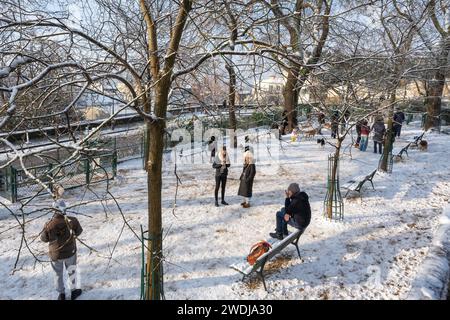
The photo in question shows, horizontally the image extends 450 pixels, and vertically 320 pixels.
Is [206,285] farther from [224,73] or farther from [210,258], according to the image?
[224,73]

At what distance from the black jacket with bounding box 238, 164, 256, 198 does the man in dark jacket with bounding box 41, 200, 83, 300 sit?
3973 millimetres

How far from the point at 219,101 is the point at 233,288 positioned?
2827mm

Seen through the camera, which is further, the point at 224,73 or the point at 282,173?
the point at 282,173

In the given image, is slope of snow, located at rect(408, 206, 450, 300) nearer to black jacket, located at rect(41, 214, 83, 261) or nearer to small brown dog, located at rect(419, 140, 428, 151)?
black jacket, located at rect(41, 214, 83, 261)

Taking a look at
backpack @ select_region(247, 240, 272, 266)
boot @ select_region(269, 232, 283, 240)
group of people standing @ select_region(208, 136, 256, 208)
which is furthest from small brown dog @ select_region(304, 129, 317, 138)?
backpack @ select_region(247, 240, 272, 266)

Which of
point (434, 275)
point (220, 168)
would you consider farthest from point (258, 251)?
point (220, 168)

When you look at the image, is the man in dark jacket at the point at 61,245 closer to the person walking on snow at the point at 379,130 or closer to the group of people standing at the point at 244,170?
the group of people standing at the point at 244,170

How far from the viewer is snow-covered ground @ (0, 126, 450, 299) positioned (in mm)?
5109

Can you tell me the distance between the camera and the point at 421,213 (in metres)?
7.99

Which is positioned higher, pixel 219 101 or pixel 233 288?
pixel 219 101

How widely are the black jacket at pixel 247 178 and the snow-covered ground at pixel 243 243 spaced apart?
0.44 meters

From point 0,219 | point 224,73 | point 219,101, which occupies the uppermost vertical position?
point 224,73

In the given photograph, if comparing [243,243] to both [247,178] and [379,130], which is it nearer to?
[247,178]
